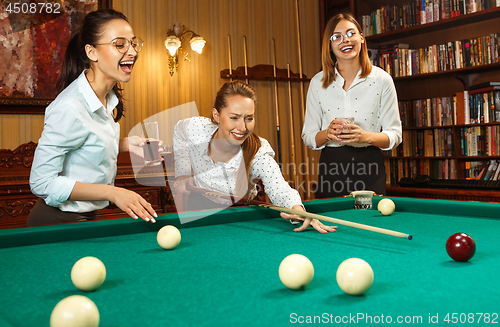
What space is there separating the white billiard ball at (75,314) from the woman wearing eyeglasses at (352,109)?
2.01m

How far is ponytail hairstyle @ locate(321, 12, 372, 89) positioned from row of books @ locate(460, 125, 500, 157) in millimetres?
1632

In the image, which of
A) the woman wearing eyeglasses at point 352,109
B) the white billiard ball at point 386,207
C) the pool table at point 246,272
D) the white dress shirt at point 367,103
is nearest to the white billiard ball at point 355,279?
the pool table at point 246,272

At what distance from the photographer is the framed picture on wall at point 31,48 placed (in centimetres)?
338

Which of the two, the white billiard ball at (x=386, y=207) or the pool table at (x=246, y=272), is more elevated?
the white billiard ball at (x=386, y=207)

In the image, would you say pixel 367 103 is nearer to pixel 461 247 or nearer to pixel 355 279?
pixel 461 247

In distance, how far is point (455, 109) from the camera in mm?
3811

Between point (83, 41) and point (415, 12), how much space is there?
3.38m

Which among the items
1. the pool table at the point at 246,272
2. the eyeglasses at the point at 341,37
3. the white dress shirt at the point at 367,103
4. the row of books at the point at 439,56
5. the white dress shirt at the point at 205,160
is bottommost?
the pool table at the point at 246,272

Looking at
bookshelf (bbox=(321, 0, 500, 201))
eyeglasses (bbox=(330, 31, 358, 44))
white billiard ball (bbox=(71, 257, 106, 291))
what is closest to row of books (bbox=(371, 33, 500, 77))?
bookshelf (bbox=(321, 0, 500, 201))

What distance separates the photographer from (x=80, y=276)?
0.92 meters

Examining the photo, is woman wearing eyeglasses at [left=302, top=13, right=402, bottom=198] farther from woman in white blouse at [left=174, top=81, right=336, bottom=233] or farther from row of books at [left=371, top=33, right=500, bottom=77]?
row of books at [left=371, top=33, right=500, bottom=77]

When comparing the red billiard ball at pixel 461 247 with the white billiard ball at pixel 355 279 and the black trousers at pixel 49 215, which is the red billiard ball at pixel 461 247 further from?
the black trousers at pixel 49 215

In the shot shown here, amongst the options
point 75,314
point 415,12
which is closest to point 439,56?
point 415,12

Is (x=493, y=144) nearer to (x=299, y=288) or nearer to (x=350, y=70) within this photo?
(x=350, y=70)
